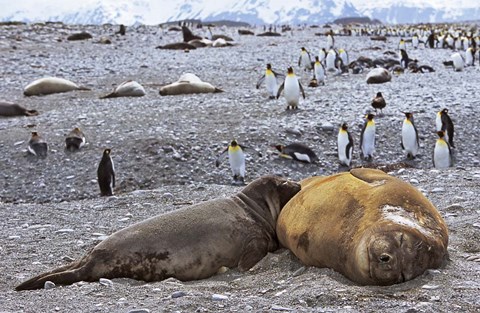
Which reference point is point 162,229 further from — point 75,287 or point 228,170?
point 228,170

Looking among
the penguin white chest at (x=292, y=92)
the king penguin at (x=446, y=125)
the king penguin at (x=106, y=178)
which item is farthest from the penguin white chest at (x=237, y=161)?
the penguin white chest at (x=292, y=92)

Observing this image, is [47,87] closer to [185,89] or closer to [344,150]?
[185,89]

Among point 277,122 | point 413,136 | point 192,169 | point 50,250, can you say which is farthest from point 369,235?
point 277,122

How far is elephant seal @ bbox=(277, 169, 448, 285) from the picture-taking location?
323cm

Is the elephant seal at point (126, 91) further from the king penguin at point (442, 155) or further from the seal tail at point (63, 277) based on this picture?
the seal tail at point (63, 277)

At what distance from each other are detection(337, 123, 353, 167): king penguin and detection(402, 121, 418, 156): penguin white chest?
0.85 meters

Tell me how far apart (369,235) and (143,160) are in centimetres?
550

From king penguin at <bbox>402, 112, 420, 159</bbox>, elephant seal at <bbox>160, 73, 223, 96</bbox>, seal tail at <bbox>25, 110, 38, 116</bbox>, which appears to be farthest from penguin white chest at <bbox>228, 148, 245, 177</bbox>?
elephant seal at <bbox>160, 73, 223, 96</bbox>

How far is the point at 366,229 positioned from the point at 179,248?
1.21 meters

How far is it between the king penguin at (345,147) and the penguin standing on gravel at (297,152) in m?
0.44

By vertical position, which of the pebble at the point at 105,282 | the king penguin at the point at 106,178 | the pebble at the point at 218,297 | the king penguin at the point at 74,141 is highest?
the pebble at the point at 218,297

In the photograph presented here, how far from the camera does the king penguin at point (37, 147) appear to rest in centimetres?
880

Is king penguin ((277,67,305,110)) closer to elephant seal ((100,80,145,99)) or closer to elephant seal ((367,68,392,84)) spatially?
elephant seal ((100,80,145,99))

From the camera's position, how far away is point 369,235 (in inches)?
131
